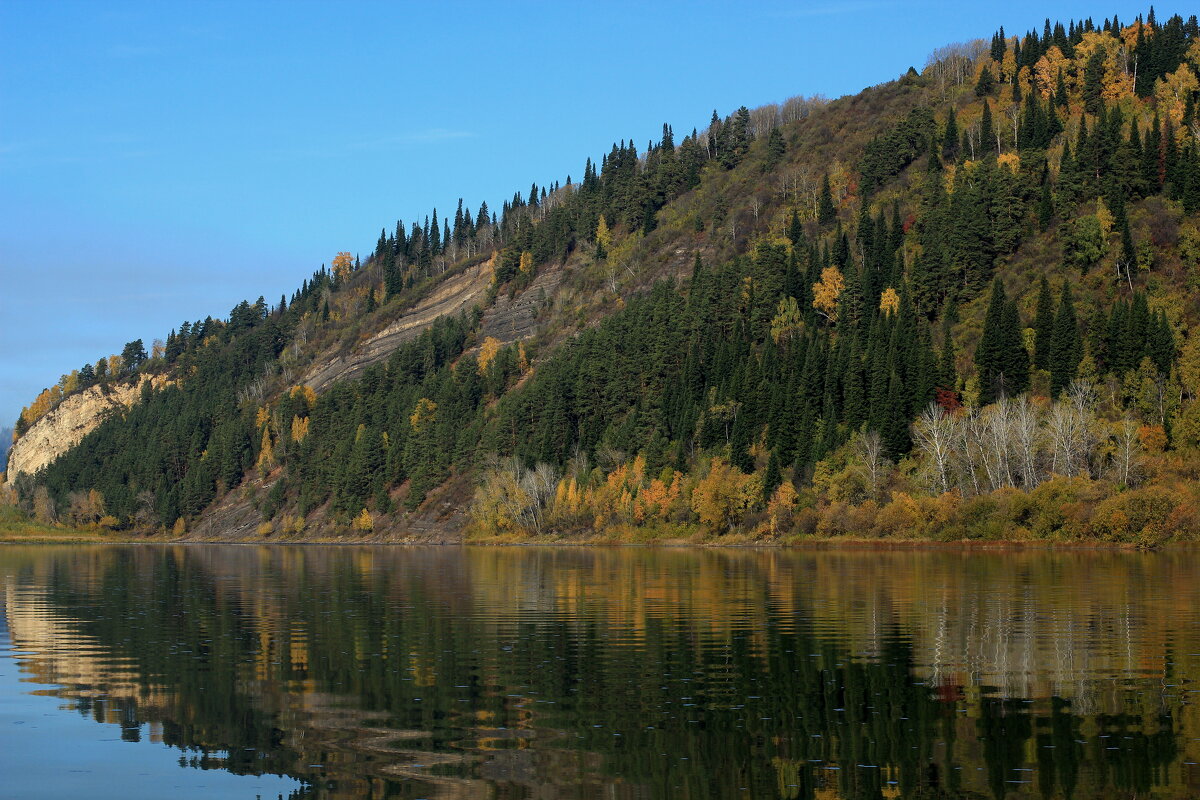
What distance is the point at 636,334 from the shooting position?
640ft

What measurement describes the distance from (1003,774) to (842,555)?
85050 mm

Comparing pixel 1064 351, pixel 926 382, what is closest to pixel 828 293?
pixel 926 382

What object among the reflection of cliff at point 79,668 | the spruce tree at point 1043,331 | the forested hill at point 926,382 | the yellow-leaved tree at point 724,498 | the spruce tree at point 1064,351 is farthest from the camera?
the yellow-leaved tree at point 724,498

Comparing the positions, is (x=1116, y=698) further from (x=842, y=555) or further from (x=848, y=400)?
(x=848, y=400)

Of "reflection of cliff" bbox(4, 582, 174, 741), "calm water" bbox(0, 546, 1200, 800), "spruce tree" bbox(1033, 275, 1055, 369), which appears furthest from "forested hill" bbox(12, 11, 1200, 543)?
"reflection of cliff" bbox(4, 582, 174, 741)

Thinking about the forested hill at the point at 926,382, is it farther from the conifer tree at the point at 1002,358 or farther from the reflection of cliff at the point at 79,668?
the reflection of cliff at the point at 79,668

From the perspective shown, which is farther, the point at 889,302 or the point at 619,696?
the point at 889,302

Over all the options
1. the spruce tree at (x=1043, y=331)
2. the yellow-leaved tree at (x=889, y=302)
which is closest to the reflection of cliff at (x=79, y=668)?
the spruce tree at (x=1043, y=331)

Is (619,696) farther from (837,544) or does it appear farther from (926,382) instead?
(926,382)

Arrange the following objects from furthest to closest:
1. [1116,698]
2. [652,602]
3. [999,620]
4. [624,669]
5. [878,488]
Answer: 1. [878,488]
2. [652,602]
3. [999,620]
4. [624,669]
5. [1116,698]

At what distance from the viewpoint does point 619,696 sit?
30.6m

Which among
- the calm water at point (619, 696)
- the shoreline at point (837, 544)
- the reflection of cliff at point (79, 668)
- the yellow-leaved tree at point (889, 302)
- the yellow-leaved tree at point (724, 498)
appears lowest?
the shoreline at point (837, 544)

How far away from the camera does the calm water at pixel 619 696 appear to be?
2262 centimetres

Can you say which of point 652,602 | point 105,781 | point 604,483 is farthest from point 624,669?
point 604,483
